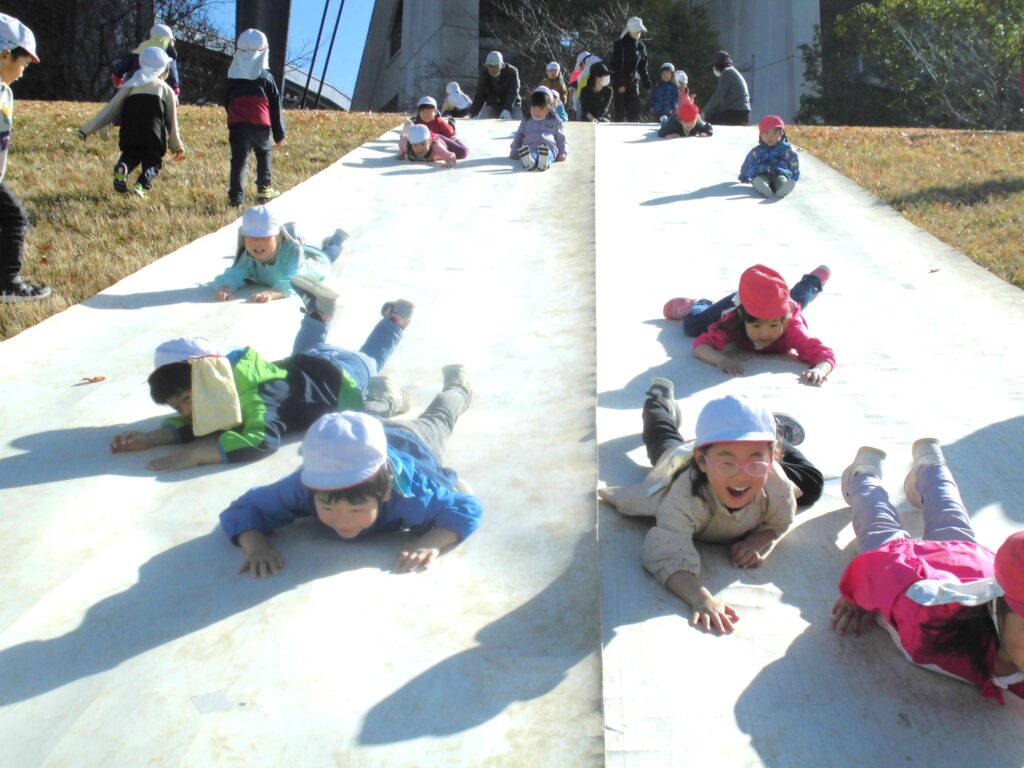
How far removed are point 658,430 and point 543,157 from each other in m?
6.90

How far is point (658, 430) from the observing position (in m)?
4.18

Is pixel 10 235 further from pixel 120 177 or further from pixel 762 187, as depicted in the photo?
pixel 762 187

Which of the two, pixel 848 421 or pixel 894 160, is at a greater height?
pixel 894 160

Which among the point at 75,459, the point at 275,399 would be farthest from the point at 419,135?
the point at 75,459

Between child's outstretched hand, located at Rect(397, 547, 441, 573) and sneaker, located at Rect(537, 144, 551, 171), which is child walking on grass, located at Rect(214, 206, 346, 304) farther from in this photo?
sneaker, located at Rect(537, 144, 551, 171)

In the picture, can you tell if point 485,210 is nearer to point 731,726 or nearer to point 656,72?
point 731,726

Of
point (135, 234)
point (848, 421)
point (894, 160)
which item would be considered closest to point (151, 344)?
point (135, 234)

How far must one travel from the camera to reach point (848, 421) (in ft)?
15.3

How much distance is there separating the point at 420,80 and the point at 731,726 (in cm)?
2847

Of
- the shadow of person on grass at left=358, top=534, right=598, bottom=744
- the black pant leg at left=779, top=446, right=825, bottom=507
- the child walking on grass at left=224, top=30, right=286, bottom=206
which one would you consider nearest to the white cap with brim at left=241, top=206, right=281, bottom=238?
the child walking on grass at left=224, top=30, right=286, bottom=206

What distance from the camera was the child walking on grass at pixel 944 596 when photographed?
8.76ft

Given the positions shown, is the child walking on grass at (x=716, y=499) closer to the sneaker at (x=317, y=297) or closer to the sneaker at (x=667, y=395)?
the sneaker at (x=667, y=395)

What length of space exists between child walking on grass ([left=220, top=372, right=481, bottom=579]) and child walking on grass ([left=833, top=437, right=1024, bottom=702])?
4.14 feet

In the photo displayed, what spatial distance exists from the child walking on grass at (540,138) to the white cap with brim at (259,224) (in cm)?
484
